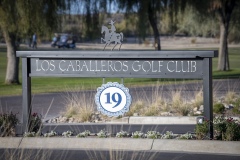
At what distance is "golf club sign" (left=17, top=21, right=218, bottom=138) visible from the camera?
1201cm

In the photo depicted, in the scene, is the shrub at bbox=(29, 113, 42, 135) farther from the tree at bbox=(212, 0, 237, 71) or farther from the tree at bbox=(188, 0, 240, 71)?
the tree at bbox=(212, 0, 237, 71)

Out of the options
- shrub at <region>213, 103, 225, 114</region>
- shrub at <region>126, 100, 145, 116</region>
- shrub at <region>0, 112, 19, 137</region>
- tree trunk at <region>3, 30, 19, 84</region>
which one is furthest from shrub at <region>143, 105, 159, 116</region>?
tree trunk at <region>3, 30, 19, 84</region>

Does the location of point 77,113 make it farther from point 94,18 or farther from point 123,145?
point 94,18

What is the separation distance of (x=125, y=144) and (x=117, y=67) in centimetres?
190

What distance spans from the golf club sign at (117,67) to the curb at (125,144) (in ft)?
2.58

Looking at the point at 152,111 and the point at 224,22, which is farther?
the point at 224,22

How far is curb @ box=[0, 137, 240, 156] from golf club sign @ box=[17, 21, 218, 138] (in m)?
0.79

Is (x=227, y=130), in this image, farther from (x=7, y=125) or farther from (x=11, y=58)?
(x=11, y=58)

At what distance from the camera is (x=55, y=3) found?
86.2ft

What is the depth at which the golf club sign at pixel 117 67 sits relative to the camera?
1201 centimetres

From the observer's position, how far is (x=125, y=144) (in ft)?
37.2

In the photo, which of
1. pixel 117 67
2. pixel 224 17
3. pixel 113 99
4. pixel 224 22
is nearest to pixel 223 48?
pixel 224 22

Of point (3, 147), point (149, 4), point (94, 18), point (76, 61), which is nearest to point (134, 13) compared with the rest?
point (149, 4)

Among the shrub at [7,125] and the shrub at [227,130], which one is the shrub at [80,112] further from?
the shrub at [227,130]
